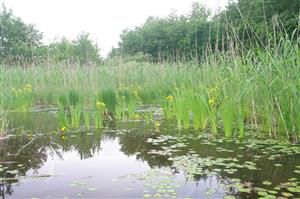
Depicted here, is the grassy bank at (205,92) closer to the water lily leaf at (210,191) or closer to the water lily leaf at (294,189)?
the water lily leaf at (294,189)

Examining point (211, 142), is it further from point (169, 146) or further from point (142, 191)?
point (142, 191)

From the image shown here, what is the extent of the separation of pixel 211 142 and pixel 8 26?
84.7ft

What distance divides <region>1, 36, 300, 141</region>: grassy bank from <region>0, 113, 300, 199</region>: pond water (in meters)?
0.35

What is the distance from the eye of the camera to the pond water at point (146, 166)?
230 centimetres

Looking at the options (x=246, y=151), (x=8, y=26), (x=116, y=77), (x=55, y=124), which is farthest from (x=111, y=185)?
(x=8, y=26)

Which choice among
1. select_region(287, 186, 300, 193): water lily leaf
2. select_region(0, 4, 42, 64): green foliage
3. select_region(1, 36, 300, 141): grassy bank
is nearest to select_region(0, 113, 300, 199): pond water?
select_region(287, 186, 300, 193): water lily leaf

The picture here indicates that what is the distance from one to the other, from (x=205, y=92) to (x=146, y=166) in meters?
2.05

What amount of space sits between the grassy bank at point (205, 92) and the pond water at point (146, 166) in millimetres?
353

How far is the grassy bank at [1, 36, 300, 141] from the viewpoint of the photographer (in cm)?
352

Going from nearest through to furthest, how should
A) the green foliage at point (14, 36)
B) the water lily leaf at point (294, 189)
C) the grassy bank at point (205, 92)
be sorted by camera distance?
the water lily leaf at point (294, 189) < the grassy bank at point (205, 92) < the green foliage at point (14, 36)

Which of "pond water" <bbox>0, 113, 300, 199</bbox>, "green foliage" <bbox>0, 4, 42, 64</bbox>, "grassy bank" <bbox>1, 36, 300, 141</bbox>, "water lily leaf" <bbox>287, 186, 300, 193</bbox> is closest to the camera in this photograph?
"water lily leaf" <bbox>287, 186, 300, 193</bbox>

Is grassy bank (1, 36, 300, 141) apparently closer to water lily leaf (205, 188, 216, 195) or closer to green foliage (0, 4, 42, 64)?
water lily leaf (205, 188, 216, 195)

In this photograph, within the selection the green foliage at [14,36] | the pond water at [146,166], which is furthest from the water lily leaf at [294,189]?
the green foliage at [14,36]

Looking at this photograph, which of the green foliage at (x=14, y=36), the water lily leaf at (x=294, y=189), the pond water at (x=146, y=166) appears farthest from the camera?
the green foliage at (x=14, y=36)
